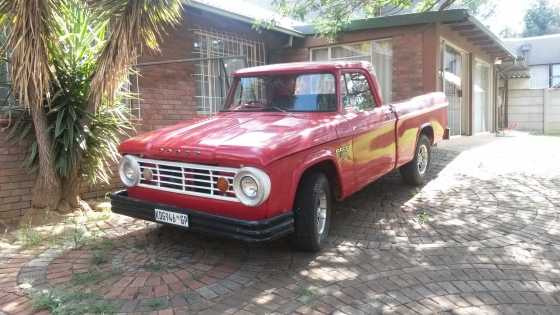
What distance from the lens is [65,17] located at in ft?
17.9

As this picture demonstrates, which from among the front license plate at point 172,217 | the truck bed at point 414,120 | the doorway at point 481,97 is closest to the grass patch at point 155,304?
the front license plate at point 172,217

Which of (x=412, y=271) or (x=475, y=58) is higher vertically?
(x=475, y=58)

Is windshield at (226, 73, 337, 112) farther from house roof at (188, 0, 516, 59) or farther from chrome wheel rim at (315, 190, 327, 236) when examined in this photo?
house roof at (188, 0, 516, 59)

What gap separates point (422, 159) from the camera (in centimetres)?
707

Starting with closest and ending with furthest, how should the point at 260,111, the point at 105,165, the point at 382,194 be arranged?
the point at 260,111, the point at 105,165, the point at 382,194

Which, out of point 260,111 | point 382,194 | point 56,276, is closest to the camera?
point 56,276

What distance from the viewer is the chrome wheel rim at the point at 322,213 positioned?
4.35 metres

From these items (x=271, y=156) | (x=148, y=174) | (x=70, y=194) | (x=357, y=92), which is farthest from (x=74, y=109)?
(x=357, y=92)

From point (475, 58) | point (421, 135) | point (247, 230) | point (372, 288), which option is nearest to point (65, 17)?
point (247, 230)

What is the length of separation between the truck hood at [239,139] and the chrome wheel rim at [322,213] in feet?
1.75

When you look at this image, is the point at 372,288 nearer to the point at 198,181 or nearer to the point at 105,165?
the point at 198,181

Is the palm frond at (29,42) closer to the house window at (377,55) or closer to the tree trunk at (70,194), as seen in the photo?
the tree trunk at (70,194)

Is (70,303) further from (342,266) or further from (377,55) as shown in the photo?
(377,55)

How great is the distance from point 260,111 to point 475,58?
11138mm
